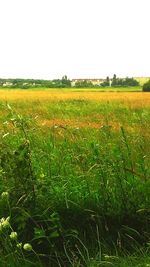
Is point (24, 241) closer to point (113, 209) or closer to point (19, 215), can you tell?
point (19, 215)

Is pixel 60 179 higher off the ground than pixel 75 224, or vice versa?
pixel 60 179

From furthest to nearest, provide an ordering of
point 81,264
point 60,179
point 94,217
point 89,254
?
point 60,179
point 94,217
point 89,254
point 81,264

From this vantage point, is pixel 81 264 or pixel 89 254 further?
pixel 89 254

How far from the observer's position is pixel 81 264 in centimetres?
281

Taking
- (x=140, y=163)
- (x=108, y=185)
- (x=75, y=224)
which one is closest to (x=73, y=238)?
(x=75, y=224)

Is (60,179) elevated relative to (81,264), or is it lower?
elevated

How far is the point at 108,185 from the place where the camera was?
345 cm

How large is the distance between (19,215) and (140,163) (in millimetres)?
1251

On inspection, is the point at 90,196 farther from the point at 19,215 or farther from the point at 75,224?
the point at 19,215

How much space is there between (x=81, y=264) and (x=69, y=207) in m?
0.59

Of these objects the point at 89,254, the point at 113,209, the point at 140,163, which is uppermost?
the point at 140,163

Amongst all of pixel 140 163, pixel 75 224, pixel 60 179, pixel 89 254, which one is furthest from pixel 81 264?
pixel 140 163

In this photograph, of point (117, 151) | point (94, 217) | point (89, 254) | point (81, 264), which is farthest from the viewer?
point (117, 151)

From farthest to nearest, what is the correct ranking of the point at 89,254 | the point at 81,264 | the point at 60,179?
1. the point at 60,179
2. the point at 89,254
3. the point at 81,264
